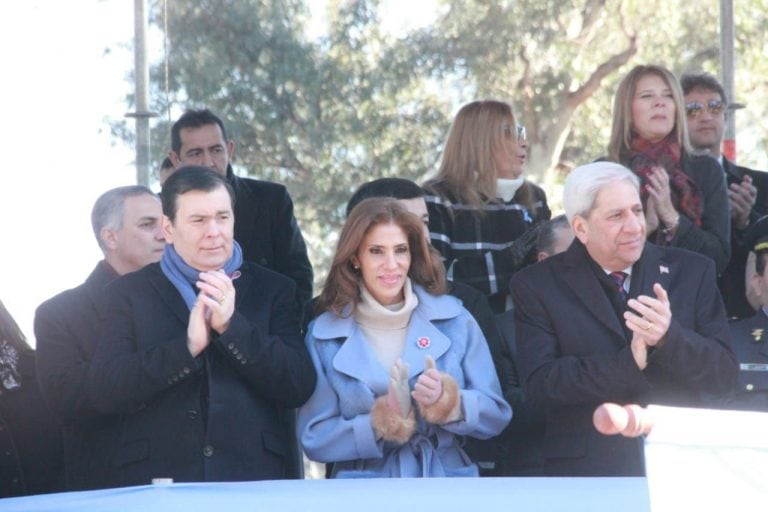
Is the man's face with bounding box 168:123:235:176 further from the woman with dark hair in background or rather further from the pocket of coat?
the pocket of coat

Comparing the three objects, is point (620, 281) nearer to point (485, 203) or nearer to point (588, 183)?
point (588, 183)

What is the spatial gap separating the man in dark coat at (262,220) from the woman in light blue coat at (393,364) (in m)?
1.33

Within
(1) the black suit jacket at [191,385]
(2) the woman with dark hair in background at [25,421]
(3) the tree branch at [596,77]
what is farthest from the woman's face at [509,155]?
(3) the tree branch at [596,77]

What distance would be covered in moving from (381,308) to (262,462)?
639mm

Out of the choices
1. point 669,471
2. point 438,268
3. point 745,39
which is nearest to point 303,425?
point 438,268

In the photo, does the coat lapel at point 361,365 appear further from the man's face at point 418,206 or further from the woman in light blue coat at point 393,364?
the man's face at point 418,206

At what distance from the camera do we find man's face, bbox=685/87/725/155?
6.87 meters

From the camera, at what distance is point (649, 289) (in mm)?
4941

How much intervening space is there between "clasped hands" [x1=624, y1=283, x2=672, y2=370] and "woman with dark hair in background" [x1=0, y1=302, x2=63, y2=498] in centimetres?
233

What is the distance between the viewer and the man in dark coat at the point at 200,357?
474 cm

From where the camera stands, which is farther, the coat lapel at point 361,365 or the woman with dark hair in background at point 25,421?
the woman with dark hair in background at point 25,421

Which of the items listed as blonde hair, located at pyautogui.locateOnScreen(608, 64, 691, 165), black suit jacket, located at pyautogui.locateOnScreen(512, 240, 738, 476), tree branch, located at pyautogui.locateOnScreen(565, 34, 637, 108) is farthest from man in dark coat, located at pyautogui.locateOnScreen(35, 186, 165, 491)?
tree branch, located at pyautogui.locateOnScreen(565, 34, 637, 108)

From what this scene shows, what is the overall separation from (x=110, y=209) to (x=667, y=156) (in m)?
2.15

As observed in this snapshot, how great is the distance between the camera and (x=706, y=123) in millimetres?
6891
